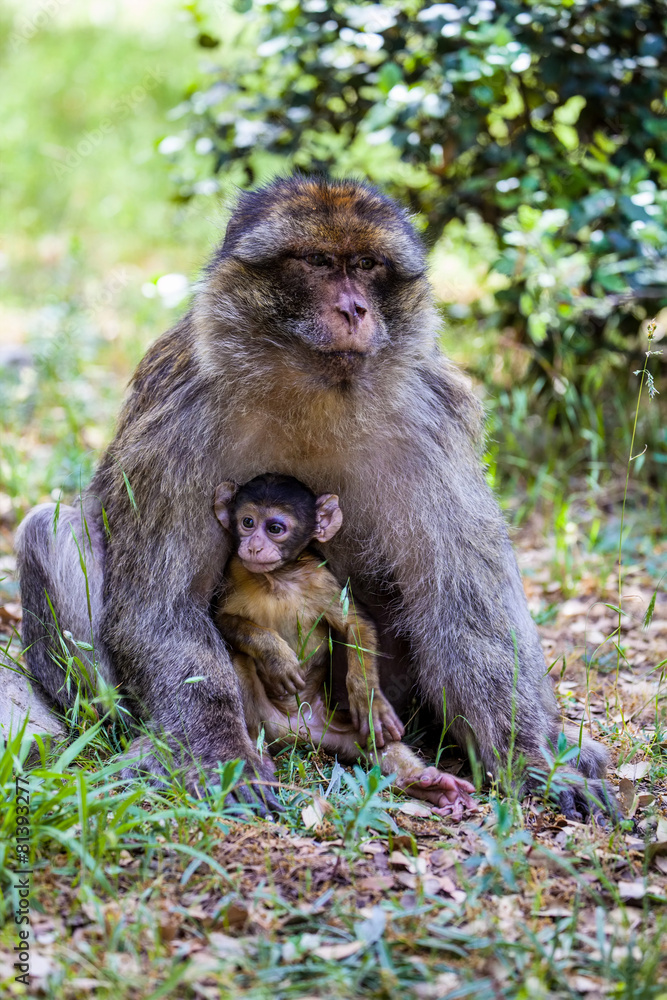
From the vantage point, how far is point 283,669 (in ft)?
10.4

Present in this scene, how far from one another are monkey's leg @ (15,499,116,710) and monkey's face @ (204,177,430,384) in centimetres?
99

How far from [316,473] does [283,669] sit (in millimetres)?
632

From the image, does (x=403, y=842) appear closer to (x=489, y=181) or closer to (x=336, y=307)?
(x=336, y=307)

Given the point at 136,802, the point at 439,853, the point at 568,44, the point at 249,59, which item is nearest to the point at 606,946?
the point at 439,853

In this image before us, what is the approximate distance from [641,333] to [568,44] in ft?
5.04

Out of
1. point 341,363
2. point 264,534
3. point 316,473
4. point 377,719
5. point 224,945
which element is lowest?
point 224,945

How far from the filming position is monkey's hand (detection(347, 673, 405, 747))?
10.5 feet

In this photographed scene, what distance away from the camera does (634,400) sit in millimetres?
5789

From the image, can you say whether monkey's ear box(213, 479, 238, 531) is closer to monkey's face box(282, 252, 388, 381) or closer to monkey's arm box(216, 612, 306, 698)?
monkey's arm box(216, 612, 306, 698)

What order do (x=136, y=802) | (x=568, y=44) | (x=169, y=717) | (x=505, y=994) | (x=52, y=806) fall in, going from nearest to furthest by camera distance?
(x=505, y=994)
(x=52, y=806)
(x=136, y=802)
(x=169, y=717)
(x=568, y=44)

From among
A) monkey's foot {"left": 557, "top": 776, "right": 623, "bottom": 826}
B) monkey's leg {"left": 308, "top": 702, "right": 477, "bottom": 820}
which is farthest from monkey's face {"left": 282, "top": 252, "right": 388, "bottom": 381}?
monkey's foot {"left": 557, "top": 776, "right": 623, "bottom": 826}

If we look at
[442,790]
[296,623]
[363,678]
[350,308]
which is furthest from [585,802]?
[350,308]

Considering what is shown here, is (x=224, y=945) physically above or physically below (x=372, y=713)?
below

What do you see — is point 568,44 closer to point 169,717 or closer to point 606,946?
point 169,717
